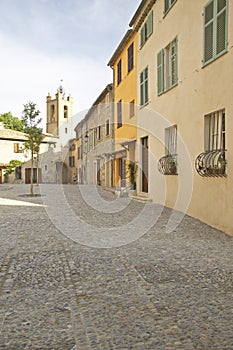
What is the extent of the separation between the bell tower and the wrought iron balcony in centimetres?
4125

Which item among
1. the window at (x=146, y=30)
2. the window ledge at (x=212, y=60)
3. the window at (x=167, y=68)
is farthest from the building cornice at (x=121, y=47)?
the window ledge at (x=212, y=60)

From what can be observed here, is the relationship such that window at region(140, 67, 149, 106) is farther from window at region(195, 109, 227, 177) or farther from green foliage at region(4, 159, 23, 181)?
green foliage at region(4, 159, 23, 181)

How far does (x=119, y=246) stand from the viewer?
589cm

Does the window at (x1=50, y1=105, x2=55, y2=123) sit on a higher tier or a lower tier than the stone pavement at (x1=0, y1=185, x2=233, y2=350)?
higher

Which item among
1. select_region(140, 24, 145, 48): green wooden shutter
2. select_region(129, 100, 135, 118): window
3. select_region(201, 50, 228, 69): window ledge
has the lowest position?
select_region(201, 50, 228, 69): window ledge

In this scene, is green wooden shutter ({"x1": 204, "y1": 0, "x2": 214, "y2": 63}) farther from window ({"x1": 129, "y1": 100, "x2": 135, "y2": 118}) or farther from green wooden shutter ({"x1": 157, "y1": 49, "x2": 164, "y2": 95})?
window ({"x1": 129, "y1": 100, "x2": 135, "y2": 118})

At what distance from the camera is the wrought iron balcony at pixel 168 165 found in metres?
10.3

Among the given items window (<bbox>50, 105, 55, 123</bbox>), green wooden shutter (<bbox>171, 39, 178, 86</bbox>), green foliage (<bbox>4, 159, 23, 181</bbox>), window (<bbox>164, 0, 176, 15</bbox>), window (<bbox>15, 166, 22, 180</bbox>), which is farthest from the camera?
window (<bbox>50, 105, 55, 123</bbox>)

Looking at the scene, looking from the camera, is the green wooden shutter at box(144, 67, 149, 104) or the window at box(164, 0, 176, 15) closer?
the window at box(164, 0, 176, 15)

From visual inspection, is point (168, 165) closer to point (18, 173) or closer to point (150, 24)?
point (150, 24)

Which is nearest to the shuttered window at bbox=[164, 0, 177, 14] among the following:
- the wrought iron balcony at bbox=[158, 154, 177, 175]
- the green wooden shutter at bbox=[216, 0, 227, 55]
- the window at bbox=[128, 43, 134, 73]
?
the green wooden shutter at bbox=[216, 0, 227, 55]

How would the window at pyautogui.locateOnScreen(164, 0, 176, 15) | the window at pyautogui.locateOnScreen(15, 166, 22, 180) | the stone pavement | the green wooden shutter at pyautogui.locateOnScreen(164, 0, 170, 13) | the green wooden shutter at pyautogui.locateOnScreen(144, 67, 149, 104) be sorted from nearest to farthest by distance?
the stone pavement < the window at pyautogui.locateOnScreen(164, 0, 176, 15) < the green wooden shutter at pyautogui.locateOnScreen(164, 0, 170, 13) < the green wooden shutter at pyautogui.locateOnScreen(144, 67, 149, 104) < the window at pyautogui.locateOnScreen(15, 166, 22, 180)

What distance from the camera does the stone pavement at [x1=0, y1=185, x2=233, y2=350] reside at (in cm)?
264

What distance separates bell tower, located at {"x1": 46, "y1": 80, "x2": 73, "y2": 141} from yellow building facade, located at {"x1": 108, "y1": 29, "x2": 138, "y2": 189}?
1304 inches
